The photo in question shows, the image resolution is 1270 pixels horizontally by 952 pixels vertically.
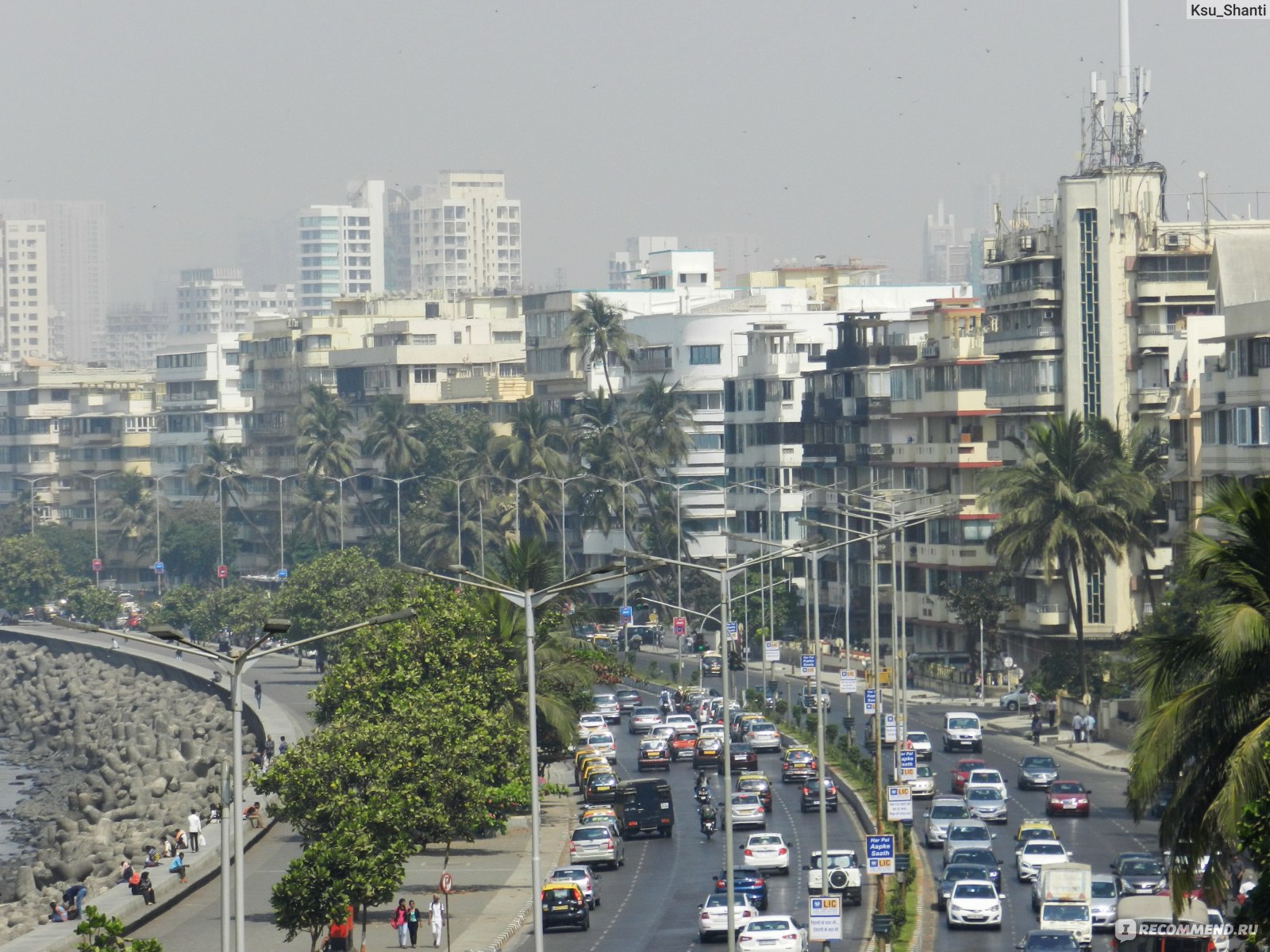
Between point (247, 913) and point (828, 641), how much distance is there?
73.7 m

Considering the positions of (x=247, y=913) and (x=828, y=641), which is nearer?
(x=247, y=913)

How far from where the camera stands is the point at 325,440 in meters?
180

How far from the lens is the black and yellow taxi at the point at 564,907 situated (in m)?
54.9

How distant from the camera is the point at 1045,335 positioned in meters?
113

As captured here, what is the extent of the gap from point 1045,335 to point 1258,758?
87544 mm

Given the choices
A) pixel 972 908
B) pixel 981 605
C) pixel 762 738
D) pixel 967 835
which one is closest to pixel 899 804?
pixel 967 835

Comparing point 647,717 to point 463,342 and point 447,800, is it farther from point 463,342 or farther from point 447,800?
point 463,342

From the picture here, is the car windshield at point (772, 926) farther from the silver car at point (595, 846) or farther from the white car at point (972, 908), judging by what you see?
the silver car at point (595, 846)

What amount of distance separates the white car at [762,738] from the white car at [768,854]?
27.5 meters

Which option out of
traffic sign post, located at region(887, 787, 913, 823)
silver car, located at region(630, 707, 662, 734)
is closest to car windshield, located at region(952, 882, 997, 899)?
traffic sign post, located at region(887, 787, 913, 823)

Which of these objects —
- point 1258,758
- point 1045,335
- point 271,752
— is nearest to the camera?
point 1258,758

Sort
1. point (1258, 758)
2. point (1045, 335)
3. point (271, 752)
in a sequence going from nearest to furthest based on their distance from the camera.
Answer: point (1258, 758), point (271, 752), point (1045, 335)

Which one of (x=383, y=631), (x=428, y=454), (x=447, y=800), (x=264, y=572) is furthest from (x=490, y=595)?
(x=264, y=572)

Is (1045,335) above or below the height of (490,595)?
above
